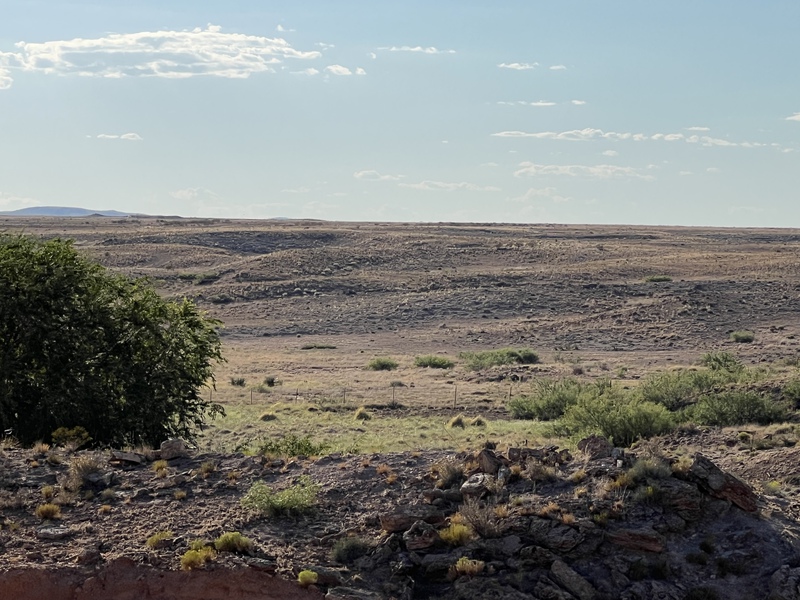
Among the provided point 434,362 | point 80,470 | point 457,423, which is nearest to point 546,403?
point 457,423

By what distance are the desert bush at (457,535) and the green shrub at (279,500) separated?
198 cm

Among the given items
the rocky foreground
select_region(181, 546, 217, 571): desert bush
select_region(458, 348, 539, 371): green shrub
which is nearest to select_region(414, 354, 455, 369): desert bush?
select_region(458, 348, 539, 371): green shrub

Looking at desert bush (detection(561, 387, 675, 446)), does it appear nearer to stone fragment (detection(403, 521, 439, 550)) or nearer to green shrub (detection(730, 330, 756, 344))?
stone fragment (detection(403, 521, 439, 550))

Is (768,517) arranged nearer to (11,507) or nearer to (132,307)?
(11,507)

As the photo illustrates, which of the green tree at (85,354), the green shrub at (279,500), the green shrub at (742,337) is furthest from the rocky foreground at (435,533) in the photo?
the green shrub at (742,337)

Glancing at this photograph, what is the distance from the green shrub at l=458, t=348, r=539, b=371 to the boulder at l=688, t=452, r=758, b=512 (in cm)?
3035

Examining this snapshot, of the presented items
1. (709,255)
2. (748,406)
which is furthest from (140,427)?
(709,255)

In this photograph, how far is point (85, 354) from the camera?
20.8 m

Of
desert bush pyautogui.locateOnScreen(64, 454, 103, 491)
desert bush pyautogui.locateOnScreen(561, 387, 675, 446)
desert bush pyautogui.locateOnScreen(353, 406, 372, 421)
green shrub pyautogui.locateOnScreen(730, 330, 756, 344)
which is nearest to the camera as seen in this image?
desert bush pyautogui.locateOnScreen(64, 454, 103, 491)

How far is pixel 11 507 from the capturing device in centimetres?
1392

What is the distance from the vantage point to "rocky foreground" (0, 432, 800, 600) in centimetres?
1184

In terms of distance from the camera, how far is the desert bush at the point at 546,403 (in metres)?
31.0

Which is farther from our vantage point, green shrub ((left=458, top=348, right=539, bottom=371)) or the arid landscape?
green shrub ((left=458, top=348, right=539, bottom=371))

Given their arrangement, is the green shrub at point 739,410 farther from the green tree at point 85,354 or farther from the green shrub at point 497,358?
the green shrub at point 497,358
